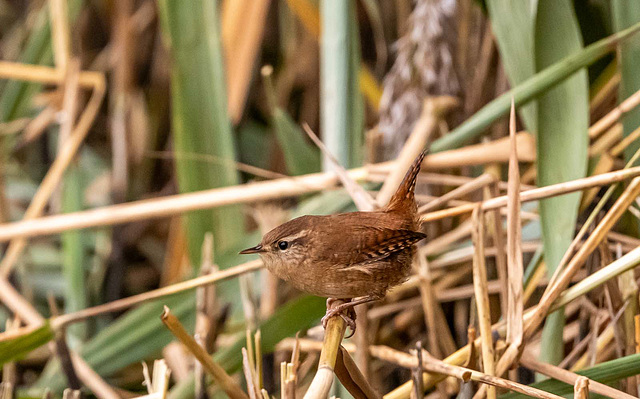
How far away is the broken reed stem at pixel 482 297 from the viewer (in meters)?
1.10

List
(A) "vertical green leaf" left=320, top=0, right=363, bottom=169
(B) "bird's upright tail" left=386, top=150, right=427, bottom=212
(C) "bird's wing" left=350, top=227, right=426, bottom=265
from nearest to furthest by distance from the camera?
(C) "bird's wing" left=350, top=227, right=426, bottom=265 → (B) "bird's upright tail" left=386, top=150, right=427, bottom=212 → (A) "vertical green leaf" left=320, top=0, right=363, bottom=169

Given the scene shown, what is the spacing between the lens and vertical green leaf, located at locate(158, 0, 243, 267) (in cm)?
182

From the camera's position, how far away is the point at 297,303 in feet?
4.39

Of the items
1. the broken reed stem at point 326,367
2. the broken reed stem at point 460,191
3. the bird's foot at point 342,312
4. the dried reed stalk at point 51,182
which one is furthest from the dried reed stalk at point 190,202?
the broken reed stem at point 326,367

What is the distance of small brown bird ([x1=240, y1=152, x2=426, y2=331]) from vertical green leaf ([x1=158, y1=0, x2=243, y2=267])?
781mm

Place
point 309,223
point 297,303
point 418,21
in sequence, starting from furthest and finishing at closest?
point 418,21
point 297,303
point 309,223

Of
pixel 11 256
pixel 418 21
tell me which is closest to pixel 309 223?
pixel 418 21

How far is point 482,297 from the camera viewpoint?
1.15 m

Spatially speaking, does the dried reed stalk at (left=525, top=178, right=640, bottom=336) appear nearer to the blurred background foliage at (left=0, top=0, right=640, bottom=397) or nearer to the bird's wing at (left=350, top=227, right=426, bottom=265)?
the blurred background foliage at (left=0, top=0, right=640, bottom=397)

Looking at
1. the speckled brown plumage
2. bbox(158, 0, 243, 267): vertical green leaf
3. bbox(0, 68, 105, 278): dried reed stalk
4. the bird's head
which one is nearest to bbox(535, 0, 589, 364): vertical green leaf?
the speckled brown plumage

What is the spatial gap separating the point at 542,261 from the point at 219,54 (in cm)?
101

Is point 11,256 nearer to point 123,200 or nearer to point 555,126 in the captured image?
point 123,200

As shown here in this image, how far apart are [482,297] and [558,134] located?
1.47 feet

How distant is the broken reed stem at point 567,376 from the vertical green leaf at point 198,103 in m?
0.93
